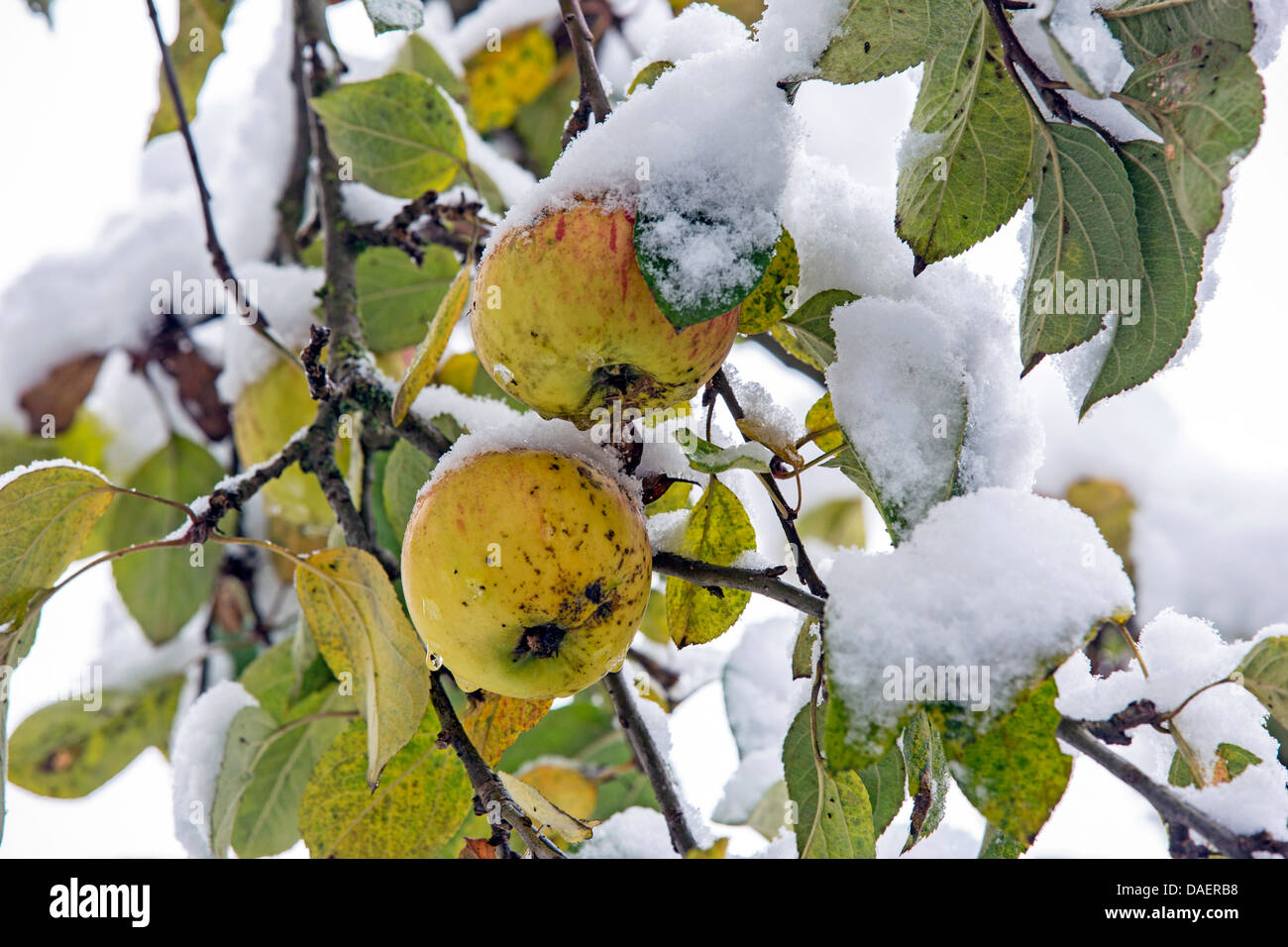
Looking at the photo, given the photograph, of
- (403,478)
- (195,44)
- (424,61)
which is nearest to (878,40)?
(403,478)

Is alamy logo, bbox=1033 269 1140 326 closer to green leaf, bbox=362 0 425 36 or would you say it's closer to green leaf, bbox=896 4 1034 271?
green leaf, bbox=896 4 1034 271

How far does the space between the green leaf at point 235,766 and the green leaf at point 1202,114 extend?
100 centimetres

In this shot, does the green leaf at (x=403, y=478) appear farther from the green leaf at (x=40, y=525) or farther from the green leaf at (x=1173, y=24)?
the green leaf at (x=1173, y=24)

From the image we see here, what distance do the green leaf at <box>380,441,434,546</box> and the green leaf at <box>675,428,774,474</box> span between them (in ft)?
1.57

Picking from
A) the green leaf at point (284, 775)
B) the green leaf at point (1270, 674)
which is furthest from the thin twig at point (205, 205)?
the green leaf at point (1270, 674)

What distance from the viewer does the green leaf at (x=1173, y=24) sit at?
0.55m

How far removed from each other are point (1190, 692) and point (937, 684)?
0.98ft

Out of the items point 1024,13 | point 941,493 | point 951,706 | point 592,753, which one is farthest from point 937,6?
point 592,753

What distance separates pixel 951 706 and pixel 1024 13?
1.54 feet

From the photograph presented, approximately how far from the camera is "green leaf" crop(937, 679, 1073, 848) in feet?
1.67

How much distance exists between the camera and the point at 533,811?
2.43 ft

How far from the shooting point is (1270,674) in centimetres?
64

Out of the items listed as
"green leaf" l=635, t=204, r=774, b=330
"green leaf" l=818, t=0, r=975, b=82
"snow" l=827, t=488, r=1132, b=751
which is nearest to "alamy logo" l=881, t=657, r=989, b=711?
"snow" l=827, t=488, r=1132, b=751
